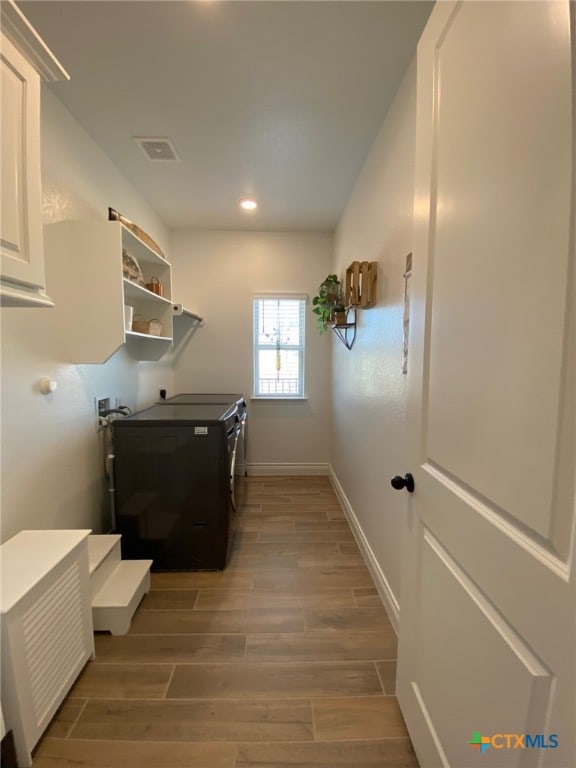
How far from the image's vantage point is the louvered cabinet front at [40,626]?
107 cm

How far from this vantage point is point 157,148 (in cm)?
217

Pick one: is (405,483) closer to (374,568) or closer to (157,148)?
(374,568)

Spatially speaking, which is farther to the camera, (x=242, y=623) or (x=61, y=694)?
(x=242, y=623)

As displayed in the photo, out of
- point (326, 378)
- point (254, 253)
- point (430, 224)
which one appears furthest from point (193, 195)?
point (430, 224)

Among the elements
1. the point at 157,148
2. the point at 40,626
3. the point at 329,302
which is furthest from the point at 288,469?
the point at 157,148

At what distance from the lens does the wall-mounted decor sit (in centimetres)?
206

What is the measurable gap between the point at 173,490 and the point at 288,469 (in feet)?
Answer: 6.26

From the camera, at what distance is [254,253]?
12.0 feet

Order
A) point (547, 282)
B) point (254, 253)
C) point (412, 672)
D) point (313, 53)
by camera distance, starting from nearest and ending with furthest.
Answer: point (547, 282), point (412, 672), point (313, 53), point (254, 253)

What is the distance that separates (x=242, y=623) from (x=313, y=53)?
2650mm

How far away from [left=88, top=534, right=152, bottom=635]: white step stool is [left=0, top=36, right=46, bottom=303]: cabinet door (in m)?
1.34

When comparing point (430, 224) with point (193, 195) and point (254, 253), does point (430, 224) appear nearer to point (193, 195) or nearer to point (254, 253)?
point (193, 195)

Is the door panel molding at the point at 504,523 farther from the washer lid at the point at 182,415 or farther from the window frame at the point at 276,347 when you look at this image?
the window frame at the point at 276,347

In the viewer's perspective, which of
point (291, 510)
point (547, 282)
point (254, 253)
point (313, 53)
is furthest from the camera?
point (254, 253)
